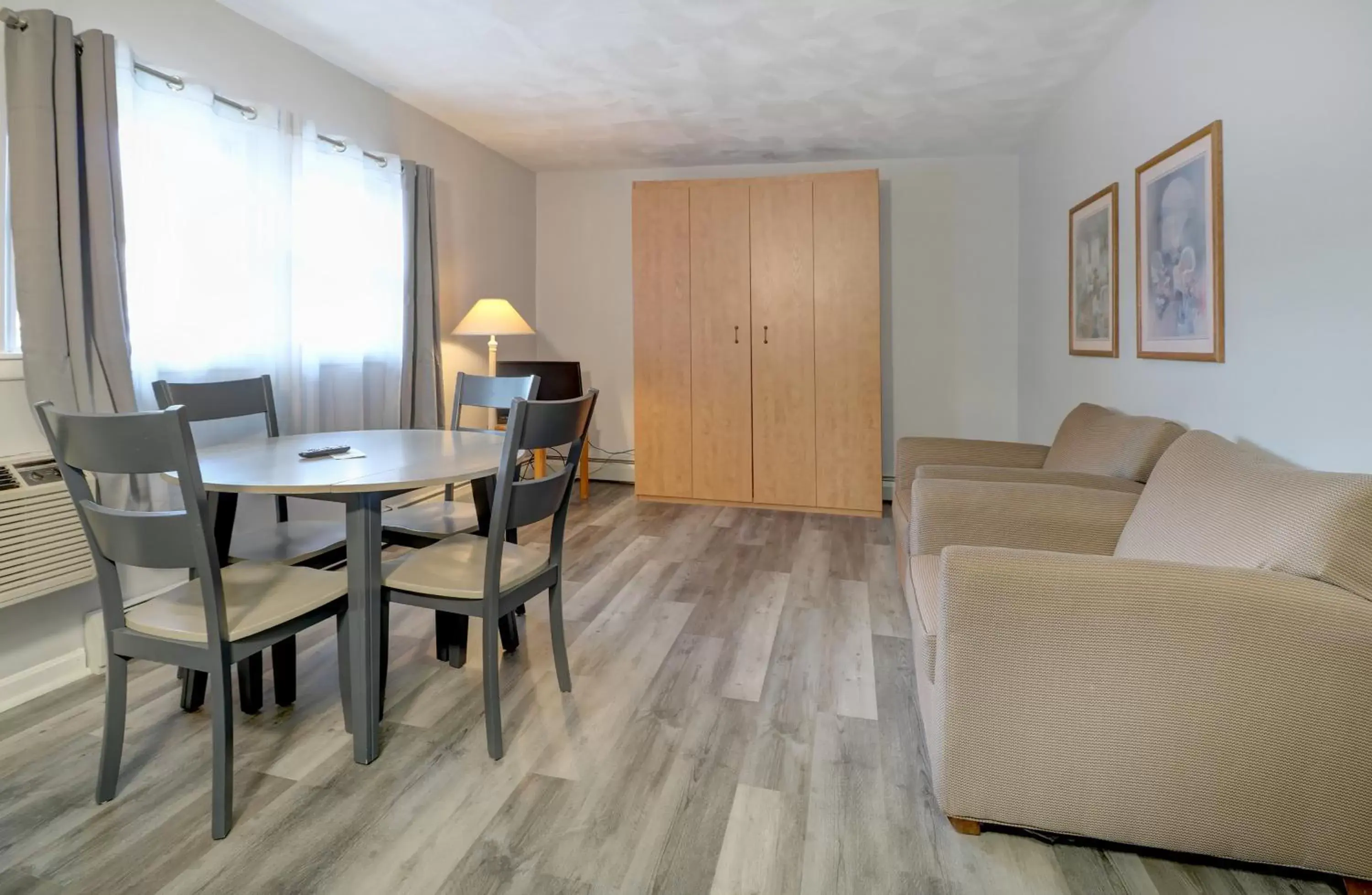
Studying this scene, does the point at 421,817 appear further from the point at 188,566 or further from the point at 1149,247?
the point at 1149,247

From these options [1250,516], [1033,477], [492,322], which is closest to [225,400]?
[492,322]

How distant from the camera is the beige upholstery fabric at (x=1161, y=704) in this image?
132cm

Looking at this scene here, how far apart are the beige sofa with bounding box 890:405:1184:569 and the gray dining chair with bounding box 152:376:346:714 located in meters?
1.96

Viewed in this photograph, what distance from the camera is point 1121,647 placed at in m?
1.39

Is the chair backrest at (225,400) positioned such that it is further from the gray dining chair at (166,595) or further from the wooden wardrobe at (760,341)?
the wooden wardrobe at (760,341)

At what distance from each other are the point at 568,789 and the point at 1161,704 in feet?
4.23

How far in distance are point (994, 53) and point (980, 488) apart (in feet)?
7.00

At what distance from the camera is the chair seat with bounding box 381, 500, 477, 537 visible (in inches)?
96.0

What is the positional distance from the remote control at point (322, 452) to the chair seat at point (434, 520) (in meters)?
0.31

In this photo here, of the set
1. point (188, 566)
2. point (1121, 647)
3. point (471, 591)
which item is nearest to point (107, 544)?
point (188, 566)

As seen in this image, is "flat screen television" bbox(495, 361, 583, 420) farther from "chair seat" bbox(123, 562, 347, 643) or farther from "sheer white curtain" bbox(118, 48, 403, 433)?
"chair seat" bbox(123, 562, 347, 643)

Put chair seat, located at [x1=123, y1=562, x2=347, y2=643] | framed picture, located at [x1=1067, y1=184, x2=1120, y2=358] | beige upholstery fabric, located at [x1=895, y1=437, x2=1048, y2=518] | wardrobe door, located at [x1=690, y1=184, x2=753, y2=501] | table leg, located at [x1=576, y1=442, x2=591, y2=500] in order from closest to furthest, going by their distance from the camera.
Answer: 1. chair seat, located at [x1=123, y1=562, x2=347, y2=643]
2. framed picture, located at [x1=1067, y1=184, x2=1120, y2=358]
3. beige upholstery fabric, located at [x1=895, y1=437, x2=1048, y2=518]
4. wardrobe door, located at [x1=690, y1=184, x2=753, y2=501]
5. table leg, located at [x1=576, y1=442, x2=591, y2=500]

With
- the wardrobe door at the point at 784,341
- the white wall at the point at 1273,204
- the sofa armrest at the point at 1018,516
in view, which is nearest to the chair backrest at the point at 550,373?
the wardrobe door at the point at 784,341

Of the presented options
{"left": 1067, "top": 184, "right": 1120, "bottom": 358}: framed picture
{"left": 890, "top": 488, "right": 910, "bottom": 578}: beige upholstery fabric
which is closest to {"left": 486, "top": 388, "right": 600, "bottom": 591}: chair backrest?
{"left": 890, "top": 488, "right": 910, "bottom": 578}: beige upholstery fabric
